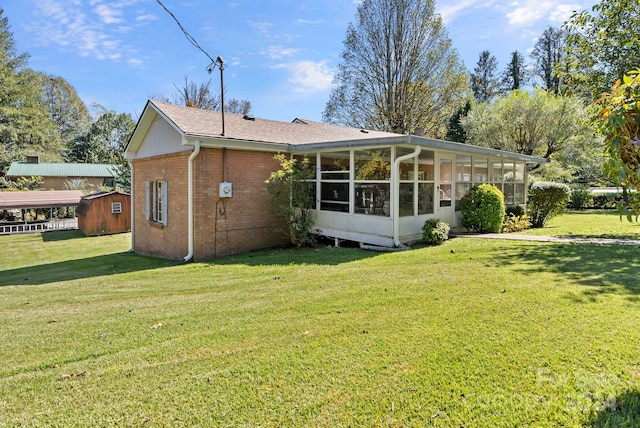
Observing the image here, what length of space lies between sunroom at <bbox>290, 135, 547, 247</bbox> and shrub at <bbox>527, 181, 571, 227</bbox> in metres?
2.94

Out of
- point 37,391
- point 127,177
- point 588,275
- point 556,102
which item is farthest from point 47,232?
point 556,102

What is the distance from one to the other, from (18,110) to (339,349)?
4138cm

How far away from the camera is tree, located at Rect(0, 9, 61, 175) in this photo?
1273 inches

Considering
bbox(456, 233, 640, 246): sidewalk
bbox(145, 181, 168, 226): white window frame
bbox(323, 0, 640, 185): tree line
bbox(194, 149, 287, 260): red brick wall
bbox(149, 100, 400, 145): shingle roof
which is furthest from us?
bbox(323, 0, 640, 185): tree line

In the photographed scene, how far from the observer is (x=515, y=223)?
12703mm

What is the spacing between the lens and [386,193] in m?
9.43

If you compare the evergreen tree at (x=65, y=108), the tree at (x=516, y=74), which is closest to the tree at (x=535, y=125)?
the tree at (x=516, y=74)

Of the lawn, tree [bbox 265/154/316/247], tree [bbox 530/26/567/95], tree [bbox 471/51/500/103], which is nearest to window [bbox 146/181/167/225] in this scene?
tree [bbox 265/154/316/247]

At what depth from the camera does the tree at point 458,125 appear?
85.5ft

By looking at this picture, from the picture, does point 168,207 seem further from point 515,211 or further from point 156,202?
point 515,211

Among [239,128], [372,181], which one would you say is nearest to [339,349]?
[372,181]

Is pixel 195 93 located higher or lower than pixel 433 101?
→ higher

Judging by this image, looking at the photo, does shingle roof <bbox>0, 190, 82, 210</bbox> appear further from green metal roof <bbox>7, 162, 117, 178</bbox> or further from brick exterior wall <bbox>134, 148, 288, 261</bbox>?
brick exterior wall <bbox>134, 148, 288, 261</bbox>

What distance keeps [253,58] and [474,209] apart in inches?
539
